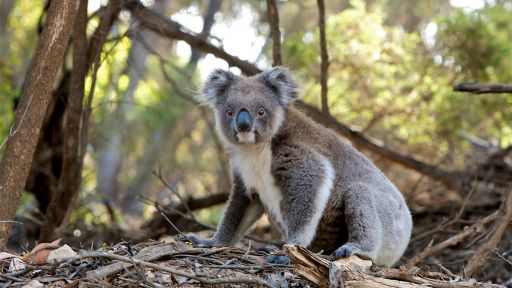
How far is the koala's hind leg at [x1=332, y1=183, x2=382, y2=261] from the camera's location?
18.1ft

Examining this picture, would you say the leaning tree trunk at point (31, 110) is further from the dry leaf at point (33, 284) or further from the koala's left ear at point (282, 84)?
the koala's left ear at point (282, 84)

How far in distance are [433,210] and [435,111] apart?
2.03 m

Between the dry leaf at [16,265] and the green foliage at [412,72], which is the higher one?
Result: the green foliage at [412,72]

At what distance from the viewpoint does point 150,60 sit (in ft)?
74.1

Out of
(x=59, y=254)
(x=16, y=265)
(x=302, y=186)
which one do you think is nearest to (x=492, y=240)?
(x=302, y=186)

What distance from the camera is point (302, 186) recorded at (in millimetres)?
5680

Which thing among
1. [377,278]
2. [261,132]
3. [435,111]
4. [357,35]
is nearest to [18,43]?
[357,35]

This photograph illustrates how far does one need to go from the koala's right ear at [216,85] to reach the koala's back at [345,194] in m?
0.67

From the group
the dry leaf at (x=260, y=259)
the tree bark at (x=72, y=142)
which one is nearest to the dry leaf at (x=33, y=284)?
the dry leaf at (x=260, y=259)

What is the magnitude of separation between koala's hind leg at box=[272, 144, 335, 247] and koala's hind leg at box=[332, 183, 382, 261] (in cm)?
22

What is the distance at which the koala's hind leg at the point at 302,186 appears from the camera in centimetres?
560

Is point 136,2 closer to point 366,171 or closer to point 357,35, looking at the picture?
point 366,171

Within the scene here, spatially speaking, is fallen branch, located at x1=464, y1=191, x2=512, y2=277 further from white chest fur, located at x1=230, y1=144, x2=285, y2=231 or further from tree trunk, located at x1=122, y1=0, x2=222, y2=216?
tree trunk, located at x1=122, y1=0, x2=222, y2=216

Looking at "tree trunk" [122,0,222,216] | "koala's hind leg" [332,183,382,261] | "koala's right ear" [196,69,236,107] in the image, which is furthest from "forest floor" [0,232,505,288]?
"tree trunk" [122,0,222,216]
